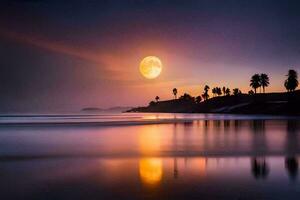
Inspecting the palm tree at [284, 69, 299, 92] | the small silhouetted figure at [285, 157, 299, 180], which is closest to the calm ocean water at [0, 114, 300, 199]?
the small silhouetted figure at [285, 157, 299, 180]

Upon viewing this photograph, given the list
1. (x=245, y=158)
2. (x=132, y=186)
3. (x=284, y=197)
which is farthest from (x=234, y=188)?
(x=245, y=158)

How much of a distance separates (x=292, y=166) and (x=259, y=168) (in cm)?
219

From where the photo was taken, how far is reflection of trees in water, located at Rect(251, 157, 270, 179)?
19.3 meters

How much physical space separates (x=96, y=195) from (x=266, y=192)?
7121mm

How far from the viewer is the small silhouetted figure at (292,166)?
1913 centimetres

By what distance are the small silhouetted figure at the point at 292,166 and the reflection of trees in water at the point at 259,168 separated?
1205 millimetres

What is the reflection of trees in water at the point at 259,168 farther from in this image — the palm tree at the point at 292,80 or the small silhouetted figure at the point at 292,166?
the palm tree at the point at 292,80

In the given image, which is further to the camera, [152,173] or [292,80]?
[292,80]

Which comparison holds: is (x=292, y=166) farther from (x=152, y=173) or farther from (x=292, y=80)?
(x=292, y=80)

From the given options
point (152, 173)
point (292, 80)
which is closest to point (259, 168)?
point (152, 173)

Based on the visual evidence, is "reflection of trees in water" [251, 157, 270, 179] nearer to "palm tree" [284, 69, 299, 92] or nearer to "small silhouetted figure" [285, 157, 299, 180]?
"small silhouetted figure" [285, 157, 299, 180]

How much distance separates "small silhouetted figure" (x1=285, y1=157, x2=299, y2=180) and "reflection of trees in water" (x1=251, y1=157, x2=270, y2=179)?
120cm

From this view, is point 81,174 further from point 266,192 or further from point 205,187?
point 266,192

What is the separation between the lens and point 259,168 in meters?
21.6
